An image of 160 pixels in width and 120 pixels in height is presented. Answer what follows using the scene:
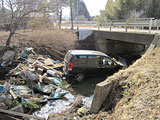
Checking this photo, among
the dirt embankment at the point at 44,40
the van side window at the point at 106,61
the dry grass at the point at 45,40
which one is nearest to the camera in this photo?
the van side window at the point at 106,61

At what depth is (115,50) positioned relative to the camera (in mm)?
17875

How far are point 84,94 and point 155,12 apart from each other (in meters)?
24.6

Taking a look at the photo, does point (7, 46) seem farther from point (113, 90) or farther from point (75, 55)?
point (113, 90)

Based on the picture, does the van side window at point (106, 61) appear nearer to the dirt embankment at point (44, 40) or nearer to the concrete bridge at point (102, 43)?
the concrete bridge at point (102, 43)

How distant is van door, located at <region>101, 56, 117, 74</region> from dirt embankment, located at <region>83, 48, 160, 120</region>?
4027 mm

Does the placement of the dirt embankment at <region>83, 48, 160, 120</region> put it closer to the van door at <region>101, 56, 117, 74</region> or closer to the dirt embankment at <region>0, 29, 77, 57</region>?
the van door at <region>101, 56, 117, 74</region>

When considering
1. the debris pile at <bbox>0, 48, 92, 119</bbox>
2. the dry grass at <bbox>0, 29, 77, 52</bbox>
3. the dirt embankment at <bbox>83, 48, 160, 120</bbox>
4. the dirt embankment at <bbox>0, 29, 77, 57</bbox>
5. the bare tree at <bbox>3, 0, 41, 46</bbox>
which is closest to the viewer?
the dirt embankment at <bbox>83, 48, 160, 120</bbox>

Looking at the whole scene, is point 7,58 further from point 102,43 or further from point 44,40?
point 102,43

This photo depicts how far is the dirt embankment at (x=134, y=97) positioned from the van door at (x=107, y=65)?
4027 millimetres

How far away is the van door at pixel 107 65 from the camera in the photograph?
9145 millimetres

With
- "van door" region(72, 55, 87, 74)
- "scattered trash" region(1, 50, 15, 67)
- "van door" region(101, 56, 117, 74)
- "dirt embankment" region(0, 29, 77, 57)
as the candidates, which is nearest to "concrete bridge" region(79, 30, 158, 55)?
"dirt embankment" region(0, 29, 77, 57)

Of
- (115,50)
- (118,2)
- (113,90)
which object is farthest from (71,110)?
(118,2)

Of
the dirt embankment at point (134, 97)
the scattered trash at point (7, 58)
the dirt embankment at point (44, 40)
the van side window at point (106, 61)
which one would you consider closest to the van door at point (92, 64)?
the van side window at point (106, 61)

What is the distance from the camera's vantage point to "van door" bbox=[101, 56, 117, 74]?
9.15 metres
